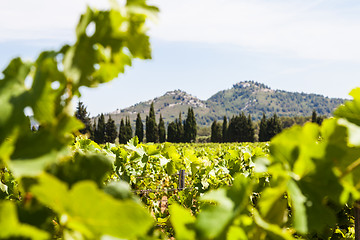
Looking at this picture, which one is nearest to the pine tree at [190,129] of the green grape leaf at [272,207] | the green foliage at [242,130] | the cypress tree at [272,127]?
the green foliage at [242,130]

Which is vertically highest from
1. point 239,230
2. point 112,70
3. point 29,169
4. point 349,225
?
point 112,70

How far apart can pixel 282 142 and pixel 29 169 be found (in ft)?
1.44

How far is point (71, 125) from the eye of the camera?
0.51 meters

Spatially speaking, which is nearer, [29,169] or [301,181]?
[29,169]

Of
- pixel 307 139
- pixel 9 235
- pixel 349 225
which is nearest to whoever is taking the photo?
pixel 9 235

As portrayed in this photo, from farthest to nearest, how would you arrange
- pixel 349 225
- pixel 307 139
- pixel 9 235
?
1. pixel 349 225
2. pixel 307 139
3. pixel 9 235

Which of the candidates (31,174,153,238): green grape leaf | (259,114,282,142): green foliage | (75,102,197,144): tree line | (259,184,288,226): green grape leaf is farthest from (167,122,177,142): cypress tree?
(31,174,153,238): green grape leaf

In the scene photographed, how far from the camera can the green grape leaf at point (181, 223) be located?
568mm

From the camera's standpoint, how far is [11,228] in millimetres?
447

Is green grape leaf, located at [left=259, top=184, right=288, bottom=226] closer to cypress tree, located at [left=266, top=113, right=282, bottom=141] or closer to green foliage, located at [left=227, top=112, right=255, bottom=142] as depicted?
green foliage, located at [left=227, top=112, right=255, bottom=142]

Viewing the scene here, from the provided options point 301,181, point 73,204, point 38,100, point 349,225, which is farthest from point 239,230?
point 349,225

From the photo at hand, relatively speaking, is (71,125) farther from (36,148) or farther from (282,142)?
(282,142)

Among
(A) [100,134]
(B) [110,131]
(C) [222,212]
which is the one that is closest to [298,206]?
(C) [222,212]

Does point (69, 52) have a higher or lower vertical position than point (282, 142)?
higher
